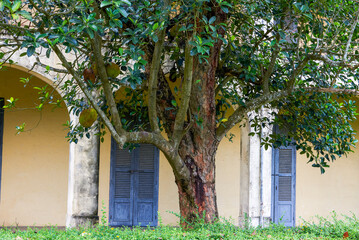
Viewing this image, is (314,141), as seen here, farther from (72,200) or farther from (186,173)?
(72,200)

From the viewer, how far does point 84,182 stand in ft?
22.7

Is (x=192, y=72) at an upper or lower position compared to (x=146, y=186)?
upper

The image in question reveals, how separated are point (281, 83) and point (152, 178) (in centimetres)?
435

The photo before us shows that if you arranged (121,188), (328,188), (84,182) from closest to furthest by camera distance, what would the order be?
(84,182) → (121,188) → (328,188)

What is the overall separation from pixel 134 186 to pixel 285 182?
295cm

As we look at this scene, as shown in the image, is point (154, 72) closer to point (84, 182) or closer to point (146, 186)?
point (84, 182)

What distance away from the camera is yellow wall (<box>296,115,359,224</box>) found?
373 inches

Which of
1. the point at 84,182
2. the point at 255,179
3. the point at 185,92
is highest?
the point at 185,92

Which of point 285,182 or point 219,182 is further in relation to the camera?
point 285,182

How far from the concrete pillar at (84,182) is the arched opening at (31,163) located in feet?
5.92

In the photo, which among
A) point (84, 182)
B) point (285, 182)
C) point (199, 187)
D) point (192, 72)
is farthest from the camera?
point (285, 182)

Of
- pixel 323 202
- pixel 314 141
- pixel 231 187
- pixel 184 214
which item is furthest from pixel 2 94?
pixel 323 202

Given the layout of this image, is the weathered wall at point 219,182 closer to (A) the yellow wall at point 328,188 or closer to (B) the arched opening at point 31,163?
(B) the arched opening at point 31,163

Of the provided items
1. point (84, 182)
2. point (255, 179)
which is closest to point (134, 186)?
point (84, 182)
